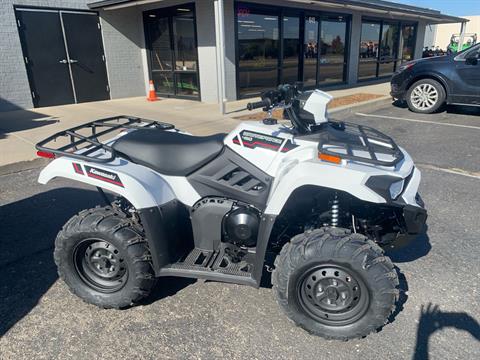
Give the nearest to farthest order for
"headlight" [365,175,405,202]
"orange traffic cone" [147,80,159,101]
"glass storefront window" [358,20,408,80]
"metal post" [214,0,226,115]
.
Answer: "headlight" [365,175,405,202], "metal post" [214,0,226,115], "orange traffic cone" [147,80,159,101], "glass storefront window" [358,20,408,80]

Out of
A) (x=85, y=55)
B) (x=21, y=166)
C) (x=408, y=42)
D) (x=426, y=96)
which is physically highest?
(x=408, y=42)

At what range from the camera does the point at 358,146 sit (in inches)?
100

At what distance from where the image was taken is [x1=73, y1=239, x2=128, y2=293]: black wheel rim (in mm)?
2729

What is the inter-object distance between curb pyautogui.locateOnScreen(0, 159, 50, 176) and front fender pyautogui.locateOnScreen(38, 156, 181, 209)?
3.67 meters

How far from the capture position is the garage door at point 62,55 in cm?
1080

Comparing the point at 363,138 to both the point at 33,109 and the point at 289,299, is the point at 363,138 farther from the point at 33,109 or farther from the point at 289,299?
the point at 33,109

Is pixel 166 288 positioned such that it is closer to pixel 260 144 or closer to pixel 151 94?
pixel 260 144

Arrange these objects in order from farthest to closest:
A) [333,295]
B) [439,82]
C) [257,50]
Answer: [257,50] → [439,82] → [333,295]

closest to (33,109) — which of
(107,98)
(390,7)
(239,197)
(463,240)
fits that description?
(107,98)

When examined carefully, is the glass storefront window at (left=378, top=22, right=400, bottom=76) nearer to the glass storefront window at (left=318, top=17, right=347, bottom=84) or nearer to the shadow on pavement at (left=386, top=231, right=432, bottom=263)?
the glass storefront window at (left=318, top=17, right=347, bottom=84)

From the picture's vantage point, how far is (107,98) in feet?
42.2

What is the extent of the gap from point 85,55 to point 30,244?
9.81 meters

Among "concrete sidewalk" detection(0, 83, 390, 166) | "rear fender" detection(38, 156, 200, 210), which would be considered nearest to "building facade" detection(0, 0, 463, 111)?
"concrete sidewalk" detection(0, 83, 390, 166)

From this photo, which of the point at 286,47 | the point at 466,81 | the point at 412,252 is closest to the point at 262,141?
the point at 412,252
